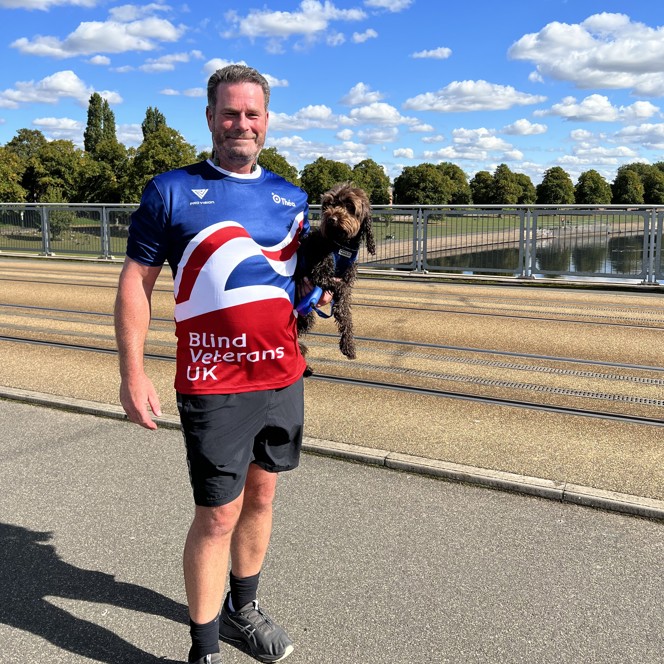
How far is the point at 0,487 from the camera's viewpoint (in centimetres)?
435

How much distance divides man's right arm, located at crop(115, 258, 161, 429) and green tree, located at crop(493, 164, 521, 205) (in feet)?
277

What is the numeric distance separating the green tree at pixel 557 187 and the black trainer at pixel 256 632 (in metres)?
90.8

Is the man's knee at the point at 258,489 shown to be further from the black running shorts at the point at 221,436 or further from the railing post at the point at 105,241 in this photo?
the railing post at the point at 105,241

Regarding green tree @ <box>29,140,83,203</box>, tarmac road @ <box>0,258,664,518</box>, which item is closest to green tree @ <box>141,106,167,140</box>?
green tree @ <box>29,140,83,203</box>

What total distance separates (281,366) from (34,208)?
2208cm

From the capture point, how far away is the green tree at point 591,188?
9156 cm

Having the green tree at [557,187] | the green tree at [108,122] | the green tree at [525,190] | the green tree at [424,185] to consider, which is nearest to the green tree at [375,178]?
the green tree at [424,185]

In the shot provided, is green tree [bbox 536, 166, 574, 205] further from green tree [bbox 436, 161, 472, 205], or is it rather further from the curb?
the curb

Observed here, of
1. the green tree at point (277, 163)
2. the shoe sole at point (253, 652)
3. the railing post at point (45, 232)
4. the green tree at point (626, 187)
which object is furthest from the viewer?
the green tree at point (626, 187)

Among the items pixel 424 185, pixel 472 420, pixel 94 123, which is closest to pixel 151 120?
pixel 94 123

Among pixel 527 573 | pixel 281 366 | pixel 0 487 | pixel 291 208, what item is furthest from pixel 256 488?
pixel 0 487

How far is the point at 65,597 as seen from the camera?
10.5 feet

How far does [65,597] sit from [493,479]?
7.82 ft

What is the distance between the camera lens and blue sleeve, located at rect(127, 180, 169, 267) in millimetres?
2482
